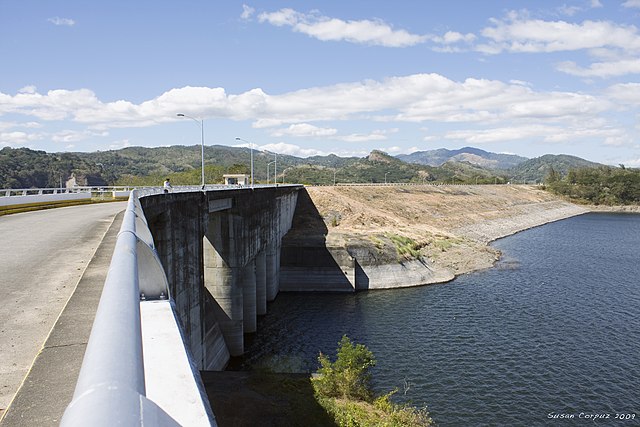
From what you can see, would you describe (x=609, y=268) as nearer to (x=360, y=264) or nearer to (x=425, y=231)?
(x=425, y=231)

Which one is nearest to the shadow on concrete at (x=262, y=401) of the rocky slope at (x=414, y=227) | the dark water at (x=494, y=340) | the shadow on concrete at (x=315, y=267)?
the dark water at (x=494, y=340)

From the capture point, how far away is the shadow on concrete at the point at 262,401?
20344mm

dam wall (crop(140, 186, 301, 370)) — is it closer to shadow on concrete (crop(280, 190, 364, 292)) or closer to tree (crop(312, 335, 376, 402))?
shadow on concrete (crop(280, 190, 364, 292))

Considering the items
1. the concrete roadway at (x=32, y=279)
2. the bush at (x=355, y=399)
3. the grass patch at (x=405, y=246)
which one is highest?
the concrete roadway at (x=32, y=279)

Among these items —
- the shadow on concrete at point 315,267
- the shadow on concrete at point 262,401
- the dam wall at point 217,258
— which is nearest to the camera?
the shadow on concrete at point 262,401

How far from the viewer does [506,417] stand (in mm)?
25359

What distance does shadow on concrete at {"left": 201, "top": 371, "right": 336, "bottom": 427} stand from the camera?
20344 millimetres

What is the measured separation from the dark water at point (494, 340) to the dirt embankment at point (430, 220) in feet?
19.2

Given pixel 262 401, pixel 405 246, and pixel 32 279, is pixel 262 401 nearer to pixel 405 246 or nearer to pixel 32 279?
pixel 32 279

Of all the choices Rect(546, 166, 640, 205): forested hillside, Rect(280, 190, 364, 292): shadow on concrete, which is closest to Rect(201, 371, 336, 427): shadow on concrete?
Rect(280, 190, 364, 292): shadow on concrete

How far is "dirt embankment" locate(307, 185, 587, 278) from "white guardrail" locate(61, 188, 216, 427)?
5151 centimetres

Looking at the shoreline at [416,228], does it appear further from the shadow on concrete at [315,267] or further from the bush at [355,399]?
the bush at [355,399]

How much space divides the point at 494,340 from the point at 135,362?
38.5 meters

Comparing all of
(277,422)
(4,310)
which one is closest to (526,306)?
(277,422)
